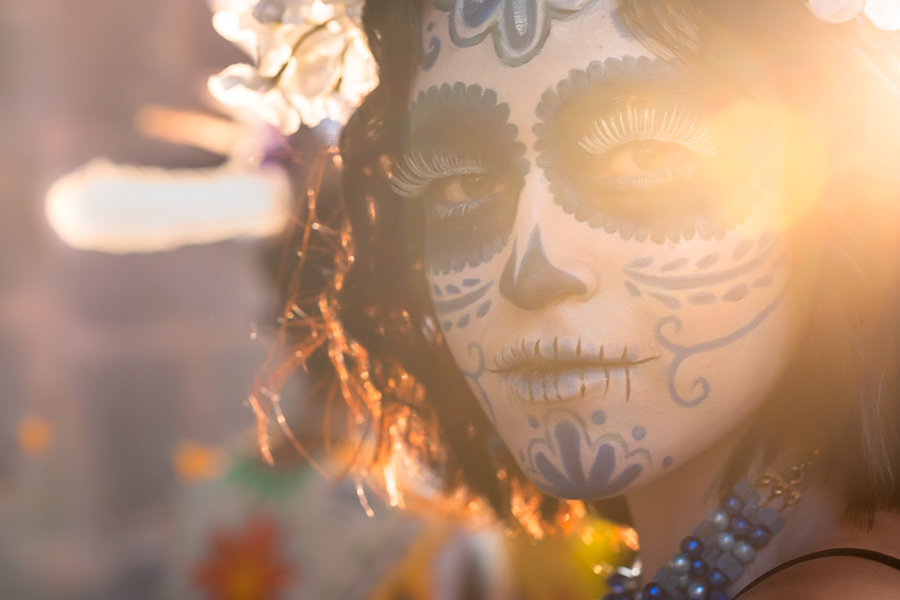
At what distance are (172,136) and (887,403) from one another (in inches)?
143

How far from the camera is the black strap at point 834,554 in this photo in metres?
0.77

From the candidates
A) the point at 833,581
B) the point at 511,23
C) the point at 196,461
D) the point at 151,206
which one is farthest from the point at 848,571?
the point at 151,206

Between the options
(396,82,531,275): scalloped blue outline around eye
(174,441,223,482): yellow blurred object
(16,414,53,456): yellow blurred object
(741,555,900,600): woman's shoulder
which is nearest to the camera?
(741,555,900,600): woman's shoulder

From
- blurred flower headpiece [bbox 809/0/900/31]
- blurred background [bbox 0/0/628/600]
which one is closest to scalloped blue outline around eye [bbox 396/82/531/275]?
blurred flower headpiece [bbox 809/0/900/31]

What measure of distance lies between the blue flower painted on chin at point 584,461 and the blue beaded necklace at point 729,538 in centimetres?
17

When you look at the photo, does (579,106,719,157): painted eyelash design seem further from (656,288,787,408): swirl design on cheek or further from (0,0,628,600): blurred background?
(0,0,628,600): blurred background

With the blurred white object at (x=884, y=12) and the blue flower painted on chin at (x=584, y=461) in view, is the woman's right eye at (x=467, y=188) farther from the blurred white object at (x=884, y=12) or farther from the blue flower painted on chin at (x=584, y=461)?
the blurred white object at (x=884, y=12)

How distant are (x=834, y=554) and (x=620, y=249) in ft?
1.38

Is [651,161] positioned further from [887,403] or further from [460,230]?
[887,403]

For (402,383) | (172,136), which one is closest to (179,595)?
(172,136)

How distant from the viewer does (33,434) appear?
376 centimetres

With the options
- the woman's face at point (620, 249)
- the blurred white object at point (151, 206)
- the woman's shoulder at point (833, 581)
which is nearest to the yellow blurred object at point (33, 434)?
the blurred white object at point (151, 206)

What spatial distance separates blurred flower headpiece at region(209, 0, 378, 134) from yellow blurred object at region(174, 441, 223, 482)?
8.95 feet

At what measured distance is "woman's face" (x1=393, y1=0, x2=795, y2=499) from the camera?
0.89m
